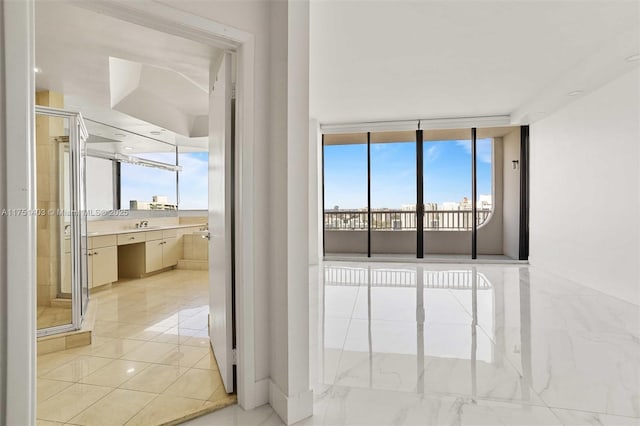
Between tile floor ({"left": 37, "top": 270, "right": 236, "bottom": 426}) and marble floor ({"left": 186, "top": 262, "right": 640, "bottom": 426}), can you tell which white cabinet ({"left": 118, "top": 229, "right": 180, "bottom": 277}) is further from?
marble floor ({"left": 186, "top": 262, "right": 640, "bottom": 426})

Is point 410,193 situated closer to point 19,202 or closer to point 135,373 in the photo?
point 135,373

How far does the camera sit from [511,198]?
7.29 meters

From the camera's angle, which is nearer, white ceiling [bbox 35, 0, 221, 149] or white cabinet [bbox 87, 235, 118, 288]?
white ceiling [bbox 35, 0, 221, 149]

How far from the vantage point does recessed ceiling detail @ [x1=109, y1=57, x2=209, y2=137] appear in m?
4.03

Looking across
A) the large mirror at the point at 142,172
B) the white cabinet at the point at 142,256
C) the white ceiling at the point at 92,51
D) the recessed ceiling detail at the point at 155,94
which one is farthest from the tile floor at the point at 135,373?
the recessed ceiling detail at the point at 155,94

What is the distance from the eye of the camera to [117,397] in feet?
6.66

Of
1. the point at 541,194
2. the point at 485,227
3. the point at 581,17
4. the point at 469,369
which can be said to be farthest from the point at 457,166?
the point at 469,369

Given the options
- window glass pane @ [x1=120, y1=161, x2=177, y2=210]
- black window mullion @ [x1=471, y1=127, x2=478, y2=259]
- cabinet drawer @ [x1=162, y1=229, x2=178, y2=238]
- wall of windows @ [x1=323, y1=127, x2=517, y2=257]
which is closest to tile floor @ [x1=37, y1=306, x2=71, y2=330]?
window glass pane @ [x1=120, y1=161, x2=177, y2=210]

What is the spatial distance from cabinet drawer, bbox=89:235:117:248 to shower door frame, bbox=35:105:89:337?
1.01 metres

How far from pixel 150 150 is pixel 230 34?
4949 mm

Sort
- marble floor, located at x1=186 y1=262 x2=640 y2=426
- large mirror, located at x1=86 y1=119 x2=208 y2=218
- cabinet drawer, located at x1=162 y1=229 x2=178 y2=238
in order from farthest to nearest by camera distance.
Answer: cabinet drawer, located at x1=162 y1=229 x2=178 y2=238, large mirror, located at x1=86 y1=119 x2=208 y2=218, marble floor, located at x1=186 y1=262 x2=640 y2=426

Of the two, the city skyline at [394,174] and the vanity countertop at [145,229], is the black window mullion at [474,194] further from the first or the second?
the vanity countertop at [145,229]

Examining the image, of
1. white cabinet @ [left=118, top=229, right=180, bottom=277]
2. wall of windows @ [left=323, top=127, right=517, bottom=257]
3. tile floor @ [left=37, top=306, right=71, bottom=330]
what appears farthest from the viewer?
wall of windows @ [left=323, top=127, right=517, bottom=257]

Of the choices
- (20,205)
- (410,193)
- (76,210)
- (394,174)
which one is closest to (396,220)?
(410,193)
